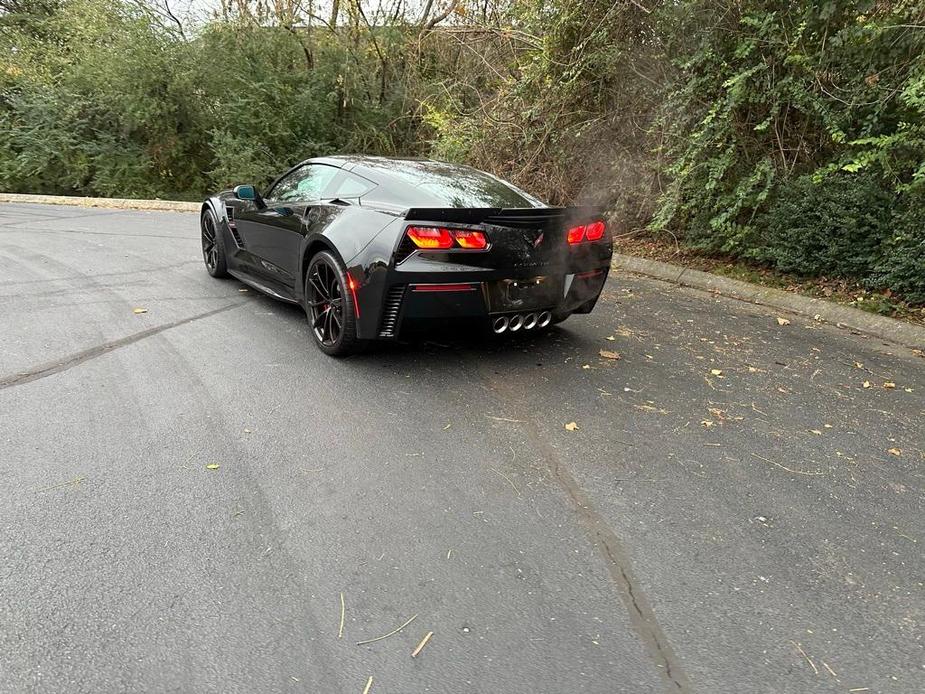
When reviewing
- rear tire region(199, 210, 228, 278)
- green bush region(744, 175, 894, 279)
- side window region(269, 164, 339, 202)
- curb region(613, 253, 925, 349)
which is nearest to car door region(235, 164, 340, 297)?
side window region(269, 164, 339, 202)

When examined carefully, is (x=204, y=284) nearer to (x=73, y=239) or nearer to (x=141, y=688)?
(x=73, y=239)

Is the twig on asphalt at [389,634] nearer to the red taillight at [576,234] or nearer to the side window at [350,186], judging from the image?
the red taillight at [576,234]

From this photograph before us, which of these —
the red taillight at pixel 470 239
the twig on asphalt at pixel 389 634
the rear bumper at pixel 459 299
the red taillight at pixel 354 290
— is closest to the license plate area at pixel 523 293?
the rear bumper at pixel 459 299

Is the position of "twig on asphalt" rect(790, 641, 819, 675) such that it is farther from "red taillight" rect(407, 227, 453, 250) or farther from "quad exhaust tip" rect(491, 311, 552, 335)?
"red taillight" rect(407, 227, 453, 250)

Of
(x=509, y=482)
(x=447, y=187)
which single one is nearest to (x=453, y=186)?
(x=447, y=187)

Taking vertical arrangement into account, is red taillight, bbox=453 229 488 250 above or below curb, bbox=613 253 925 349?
above

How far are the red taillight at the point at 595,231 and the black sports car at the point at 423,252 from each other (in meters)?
0.01

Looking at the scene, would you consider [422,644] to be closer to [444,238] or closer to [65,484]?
[65,484]

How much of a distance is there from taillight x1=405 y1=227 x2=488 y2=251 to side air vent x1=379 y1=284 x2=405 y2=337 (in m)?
0.31

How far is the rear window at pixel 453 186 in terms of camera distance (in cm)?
436

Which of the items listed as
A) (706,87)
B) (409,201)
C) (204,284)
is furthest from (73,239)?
(706,87)

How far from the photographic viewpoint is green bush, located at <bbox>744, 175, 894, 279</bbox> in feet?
21.2

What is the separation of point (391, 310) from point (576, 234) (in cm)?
146

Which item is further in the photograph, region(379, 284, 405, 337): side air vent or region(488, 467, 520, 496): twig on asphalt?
region(379, 284, 405, 337): side air vent
